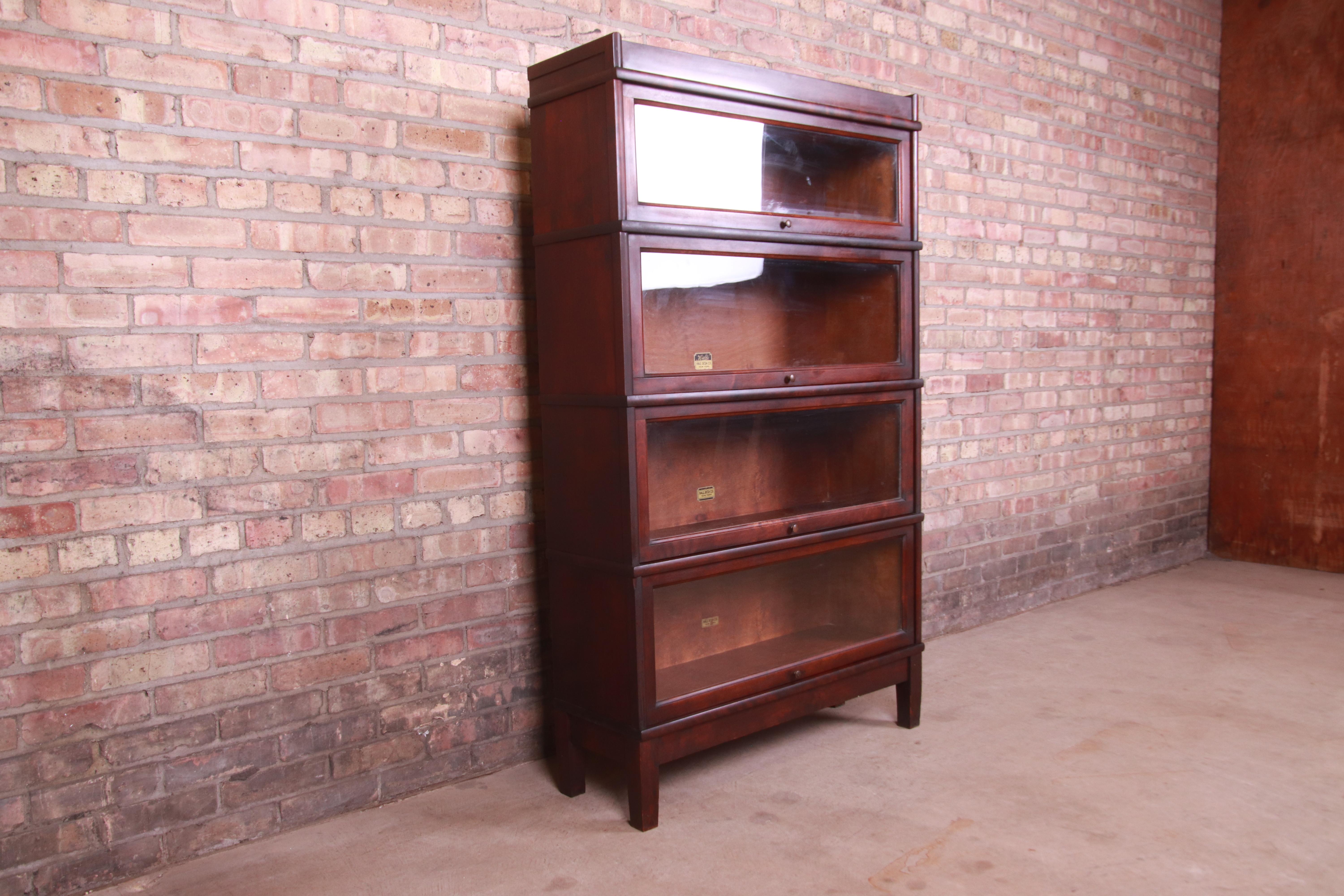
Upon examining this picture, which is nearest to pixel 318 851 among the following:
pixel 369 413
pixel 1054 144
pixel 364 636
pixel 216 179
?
pixel 364 636

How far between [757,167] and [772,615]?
4.11 feet

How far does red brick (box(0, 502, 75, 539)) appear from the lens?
1.98 meters

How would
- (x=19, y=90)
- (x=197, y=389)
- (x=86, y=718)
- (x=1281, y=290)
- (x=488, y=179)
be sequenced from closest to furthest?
(x=19, y=90), (x=86, y=718), (x=197, y=389), (x=488, y=179), (x=1281, y=290)

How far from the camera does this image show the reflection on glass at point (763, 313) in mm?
2391

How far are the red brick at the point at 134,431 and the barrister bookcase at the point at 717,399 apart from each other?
2.82 feet

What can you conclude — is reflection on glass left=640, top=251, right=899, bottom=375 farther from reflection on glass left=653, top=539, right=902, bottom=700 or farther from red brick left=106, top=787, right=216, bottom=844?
red brick left=106, top=787, right=216, bottom=844

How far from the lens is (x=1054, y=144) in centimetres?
435

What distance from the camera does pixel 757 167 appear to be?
2543 millimetres

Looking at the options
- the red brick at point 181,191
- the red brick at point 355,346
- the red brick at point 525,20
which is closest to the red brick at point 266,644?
the red brick at point 355,346

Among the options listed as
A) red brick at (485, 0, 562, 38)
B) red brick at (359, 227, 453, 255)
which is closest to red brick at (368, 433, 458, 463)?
red brick at (359, 227, 453, 255)

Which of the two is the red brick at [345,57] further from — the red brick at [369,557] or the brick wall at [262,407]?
the red brick at [369,557]

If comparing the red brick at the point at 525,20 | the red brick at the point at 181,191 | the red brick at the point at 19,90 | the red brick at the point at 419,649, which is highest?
the red brick at the point at 525,20

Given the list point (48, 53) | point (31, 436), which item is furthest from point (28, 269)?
point (48, 53)

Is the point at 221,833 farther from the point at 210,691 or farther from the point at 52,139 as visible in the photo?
the point at 52,139
